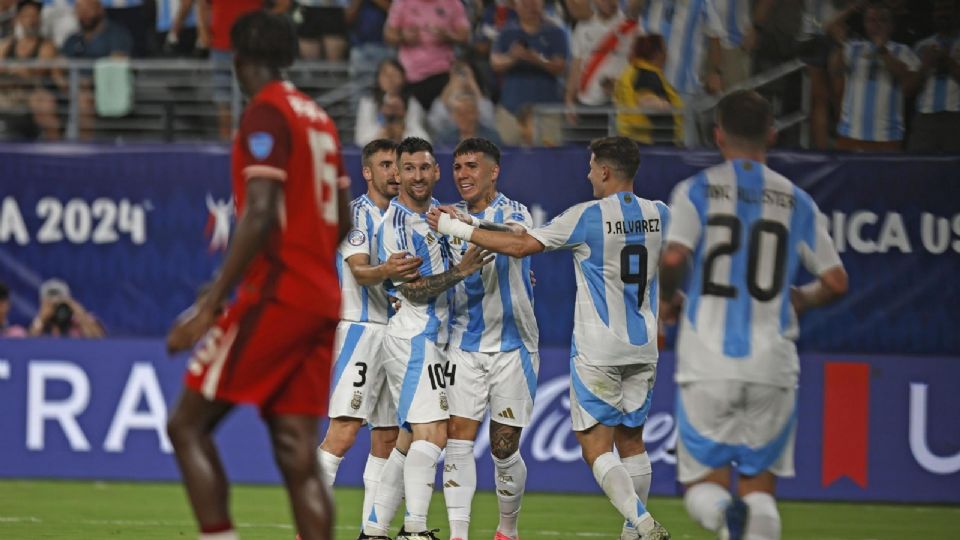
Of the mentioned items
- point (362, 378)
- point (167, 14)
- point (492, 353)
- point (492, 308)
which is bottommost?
point (362, 378)

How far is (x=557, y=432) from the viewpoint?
45.1 feet

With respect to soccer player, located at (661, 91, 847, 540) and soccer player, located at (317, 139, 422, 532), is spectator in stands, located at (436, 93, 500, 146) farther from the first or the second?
soccer player, located at (661, 91, 847, 540)

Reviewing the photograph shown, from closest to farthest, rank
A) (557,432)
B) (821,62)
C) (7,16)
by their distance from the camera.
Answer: (557,432) → (821,62) → (7,16)

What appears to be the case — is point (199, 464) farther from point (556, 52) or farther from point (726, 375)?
point (556, 52)

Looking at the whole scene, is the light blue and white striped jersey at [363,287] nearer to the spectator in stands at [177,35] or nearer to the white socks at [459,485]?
the white socks at [459,485]

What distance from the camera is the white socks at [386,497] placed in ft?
30.6

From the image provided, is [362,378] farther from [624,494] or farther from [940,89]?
[940,89]

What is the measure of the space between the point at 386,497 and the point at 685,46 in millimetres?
6576

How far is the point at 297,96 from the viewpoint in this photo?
6.30 metres

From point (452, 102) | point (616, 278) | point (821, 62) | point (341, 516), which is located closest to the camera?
point (616, 278)

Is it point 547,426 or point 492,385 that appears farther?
point 547,426

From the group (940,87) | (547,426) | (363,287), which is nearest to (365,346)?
(363,287)

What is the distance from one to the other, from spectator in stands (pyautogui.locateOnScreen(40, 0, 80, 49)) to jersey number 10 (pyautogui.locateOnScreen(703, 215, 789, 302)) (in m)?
11.1

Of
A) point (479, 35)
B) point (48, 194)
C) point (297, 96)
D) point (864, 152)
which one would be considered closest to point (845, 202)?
point (864, 152)
